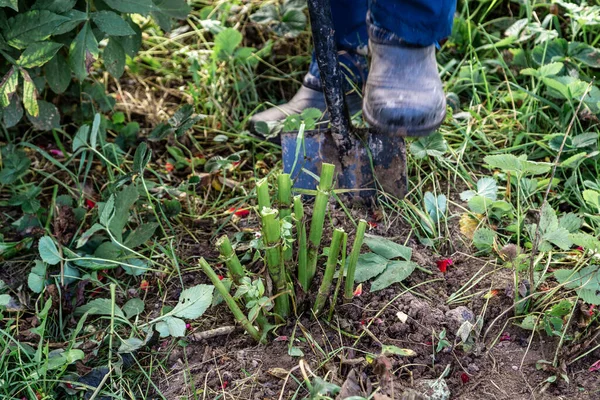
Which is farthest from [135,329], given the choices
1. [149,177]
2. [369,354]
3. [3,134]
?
[3,134]

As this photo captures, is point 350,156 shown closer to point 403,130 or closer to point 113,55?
point 403,130

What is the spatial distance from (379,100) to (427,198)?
318mm

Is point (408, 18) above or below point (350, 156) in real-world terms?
above

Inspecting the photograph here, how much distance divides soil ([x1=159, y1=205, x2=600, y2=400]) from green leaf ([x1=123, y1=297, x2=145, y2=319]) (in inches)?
4.7

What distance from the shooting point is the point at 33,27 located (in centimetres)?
175

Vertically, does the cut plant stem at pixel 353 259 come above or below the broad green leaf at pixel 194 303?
above

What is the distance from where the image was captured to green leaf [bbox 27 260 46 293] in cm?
169

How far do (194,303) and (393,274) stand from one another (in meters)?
0.49

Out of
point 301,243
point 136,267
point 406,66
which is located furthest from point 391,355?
point 406,66

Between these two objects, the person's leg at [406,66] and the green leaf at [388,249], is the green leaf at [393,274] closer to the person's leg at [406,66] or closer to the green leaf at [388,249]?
the green leaf at [388,249]

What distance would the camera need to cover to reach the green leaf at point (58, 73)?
78.0 inches

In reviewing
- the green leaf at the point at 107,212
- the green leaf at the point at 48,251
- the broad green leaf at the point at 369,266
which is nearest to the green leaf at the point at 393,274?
the broad green leaf at the point at 369,266

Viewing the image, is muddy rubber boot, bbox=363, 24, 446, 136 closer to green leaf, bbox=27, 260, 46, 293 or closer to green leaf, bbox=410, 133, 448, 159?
green leaf, bbox=410, 133, 448, 159

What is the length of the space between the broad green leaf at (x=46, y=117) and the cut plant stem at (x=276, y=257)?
3.20 feet
